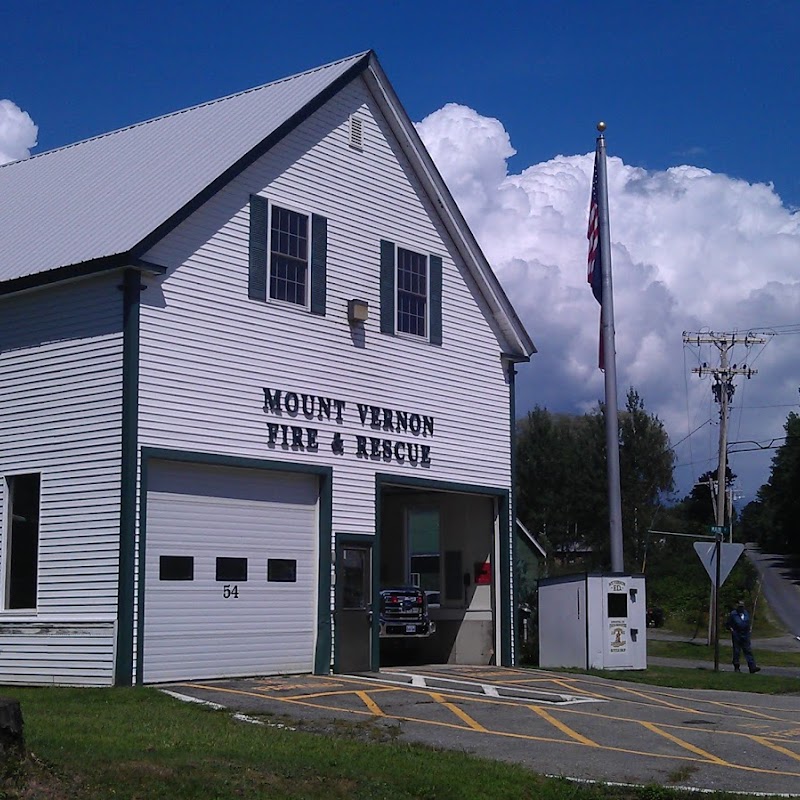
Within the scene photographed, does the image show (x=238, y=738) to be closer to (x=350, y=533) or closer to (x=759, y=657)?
(x=350, y=533)

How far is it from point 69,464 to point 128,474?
1.26 metres

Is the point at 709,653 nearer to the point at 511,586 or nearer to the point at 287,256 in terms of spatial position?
the point at 511,586

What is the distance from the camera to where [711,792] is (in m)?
11.8

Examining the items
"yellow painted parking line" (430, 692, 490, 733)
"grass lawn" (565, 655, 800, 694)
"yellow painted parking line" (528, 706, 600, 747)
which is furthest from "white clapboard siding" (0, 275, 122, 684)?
"grass lawn" (565, 655, 800, 694)

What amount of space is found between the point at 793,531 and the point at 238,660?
99.3 meters

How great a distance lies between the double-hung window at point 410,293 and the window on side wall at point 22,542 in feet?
23.8

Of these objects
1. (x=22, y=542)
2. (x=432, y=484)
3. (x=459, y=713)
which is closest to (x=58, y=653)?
(x=22, y=542)

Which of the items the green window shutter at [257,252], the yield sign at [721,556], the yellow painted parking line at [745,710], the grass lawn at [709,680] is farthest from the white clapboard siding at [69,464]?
the yield sign at [721,556]

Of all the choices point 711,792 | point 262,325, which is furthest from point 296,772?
point 262,325

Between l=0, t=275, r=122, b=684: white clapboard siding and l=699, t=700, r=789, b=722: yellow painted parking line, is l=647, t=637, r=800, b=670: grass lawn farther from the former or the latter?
l=0, t=275, r=122, b=684: white clapboard siding

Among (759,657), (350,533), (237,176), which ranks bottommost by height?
(759,657)

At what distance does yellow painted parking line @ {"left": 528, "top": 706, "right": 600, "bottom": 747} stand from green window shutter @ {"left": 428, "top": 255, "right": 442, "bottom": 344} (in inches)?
373

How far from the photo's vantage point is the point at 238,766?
1107cm

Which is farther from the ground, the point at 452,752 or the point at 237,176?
the point at 237,176
